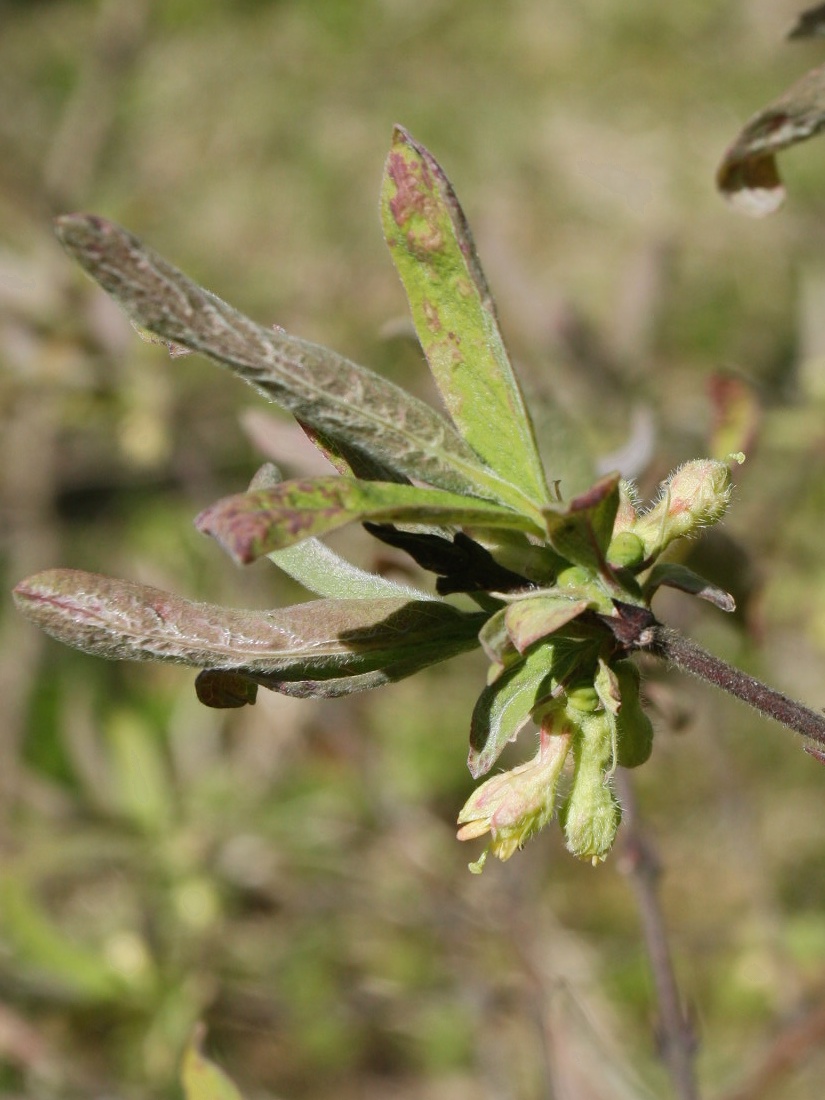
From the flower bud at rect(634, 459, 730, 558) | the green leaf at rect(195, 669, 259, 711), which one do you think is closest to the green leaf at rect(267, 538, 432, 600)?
the green leaf at rect(195, 669, 259, 711)

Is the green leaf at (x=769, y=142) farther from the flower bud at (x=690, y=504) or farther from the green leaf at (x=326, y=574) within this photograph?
the green leaf at (x=326, y=574)

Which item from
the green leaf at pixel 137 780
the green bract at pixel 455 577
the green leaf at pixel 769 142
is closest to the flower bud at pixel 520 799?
the green bract at pixel 455 577

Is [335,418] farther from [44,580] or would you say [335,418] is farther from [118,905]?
[118,905]

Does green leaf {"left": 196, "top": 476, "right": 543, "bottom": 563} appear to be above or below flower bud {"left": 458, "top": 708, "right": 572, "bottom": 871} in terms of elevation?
above

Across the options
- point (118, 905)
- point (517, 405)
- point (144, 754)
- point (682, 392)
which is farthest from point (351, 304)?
point (517, 405)

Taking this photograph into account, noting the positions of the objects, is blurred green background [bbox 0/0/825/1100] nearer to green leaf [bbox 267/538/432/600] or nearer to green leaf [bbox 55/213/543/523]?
green leaf [bbox 267/538/432/600]

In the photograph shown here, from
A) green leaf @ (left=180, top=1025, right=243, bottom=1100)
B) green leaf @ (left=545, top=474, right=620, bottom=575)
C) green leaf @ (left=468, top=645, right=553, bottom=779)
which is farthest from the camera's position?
green leaf @ (left=180, top=1025, right=243, bottom=1100)

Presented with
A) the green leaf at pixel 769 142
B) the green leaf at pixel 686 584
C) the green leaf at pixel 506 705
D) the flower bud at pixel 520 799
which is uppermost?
the green leaf at pixel 769 142
